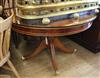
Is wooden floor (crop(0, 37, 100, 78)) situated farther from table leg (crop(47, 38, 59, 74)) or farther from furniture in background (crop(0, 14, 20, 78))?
furniture in background (crop(0, 14, 20, 78))

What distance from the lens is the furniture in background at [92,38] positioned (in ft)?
6.53

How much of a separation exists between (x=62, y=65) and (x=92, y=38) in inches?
22.9

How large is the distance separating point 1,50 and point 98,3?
1135 millimetres

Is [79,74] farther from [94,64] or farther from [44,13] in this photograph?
[44,13]

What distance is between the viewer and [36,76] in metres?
1.68

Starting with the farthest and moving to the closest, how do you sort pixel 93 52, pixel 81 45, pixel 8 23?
1. pixel 81 45
2. pixel 93 52
3. pixel 8 23

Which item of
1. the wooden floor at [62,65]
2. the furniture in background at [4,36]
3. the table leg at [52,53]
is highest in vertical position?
the furniture in background at [4,36]

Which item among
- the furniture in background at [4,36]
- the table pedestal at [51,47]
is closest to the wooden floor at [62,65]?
the table pedestal at [51,47]

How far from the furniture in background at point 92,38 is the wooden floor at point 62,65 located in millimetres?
76

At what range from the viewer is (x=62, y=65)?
6.07ft

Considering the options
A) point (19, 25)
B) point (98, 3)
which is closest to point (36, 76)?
point (19, 25)

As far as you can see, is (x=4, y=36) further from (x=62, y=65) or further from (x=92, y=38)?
(x=92, y=38)

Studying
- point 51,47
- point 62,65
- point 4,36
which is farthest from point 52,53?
point 4,36

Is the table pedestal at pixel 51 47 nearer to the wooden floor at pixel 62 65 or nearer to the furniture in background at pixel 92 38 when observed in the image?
the wooden floor at pixel 62 65
